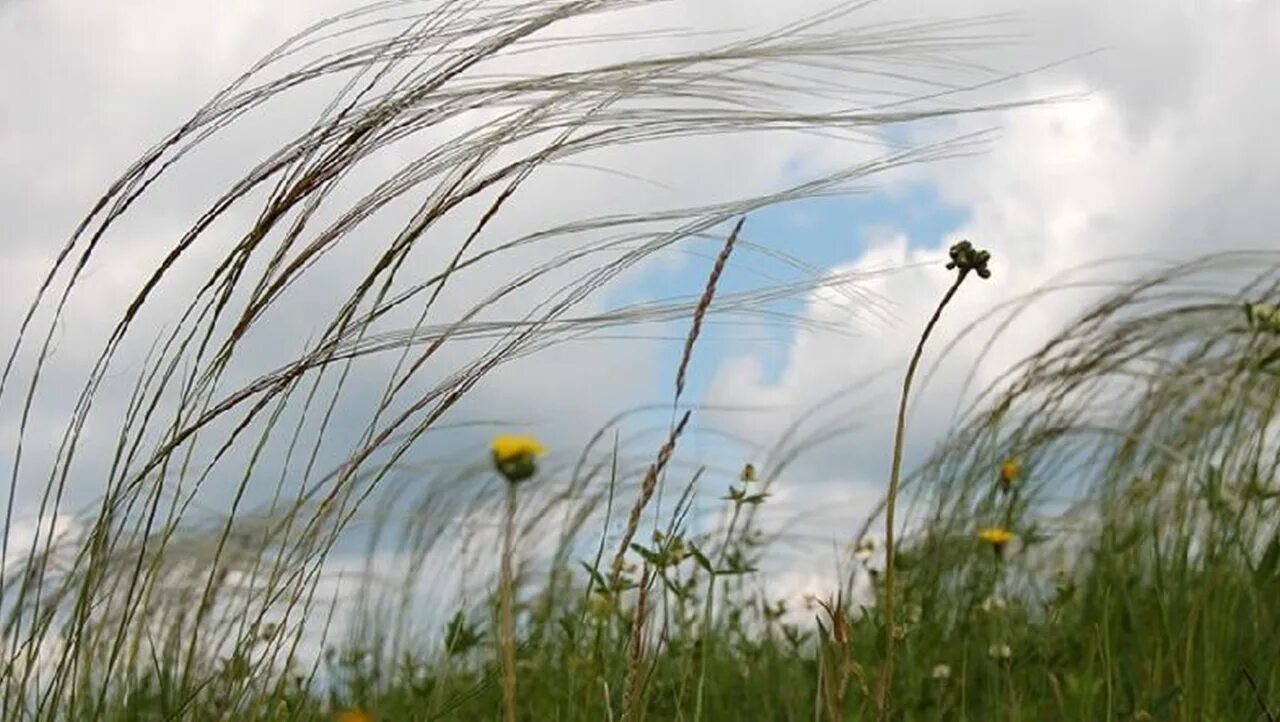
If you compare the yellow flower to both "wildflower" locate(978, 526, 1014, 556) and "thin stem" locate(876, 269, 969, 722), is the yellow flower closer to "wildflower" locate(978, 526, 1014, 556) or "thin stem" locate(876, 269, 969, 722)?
"wildflower" locate(978, 526, 1014, 556)

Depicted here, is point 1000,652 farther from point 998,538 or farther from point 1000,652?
point 998,538

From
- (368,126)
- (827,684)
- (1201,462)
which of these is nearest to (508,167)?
(368,126)

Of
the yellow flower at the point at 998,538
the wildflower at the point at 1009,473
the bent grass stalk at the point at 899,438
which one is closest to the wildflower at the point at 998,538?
the yellow flower at the point at 998,538

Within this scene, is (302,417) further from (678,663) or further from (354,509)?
(678,663)

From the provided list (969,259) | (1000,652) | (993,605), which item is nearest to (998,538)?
(993,605)

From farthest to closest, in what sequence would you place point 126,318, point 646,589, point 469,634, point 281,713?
point 469,634 → point 281,713 → point 126,318 → point 646,589

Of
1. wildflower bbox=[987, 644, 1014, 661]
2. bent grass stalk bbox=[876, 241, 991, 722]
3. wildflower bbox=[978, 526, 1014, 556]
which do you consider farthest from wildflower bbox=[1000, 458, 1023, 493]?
bent grass stalk bbox=[876, 241, 991, 722]

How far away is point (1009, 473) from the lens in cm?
308

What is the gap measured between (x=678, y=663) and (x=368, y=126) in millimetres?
1867

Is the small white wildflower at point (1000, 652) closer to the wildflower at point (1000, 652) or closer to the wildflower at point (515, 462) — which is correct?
the wildflower at point (1000, 652)

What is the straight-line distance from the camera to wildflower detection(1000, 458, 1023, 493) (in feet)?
10.0

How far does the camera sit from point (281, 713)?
2.31 metres

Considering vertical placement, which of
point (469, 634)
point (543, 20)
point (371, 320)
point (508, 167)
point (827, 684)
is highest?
point (543, 20)

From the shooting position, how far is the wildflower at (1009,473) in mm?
3049
